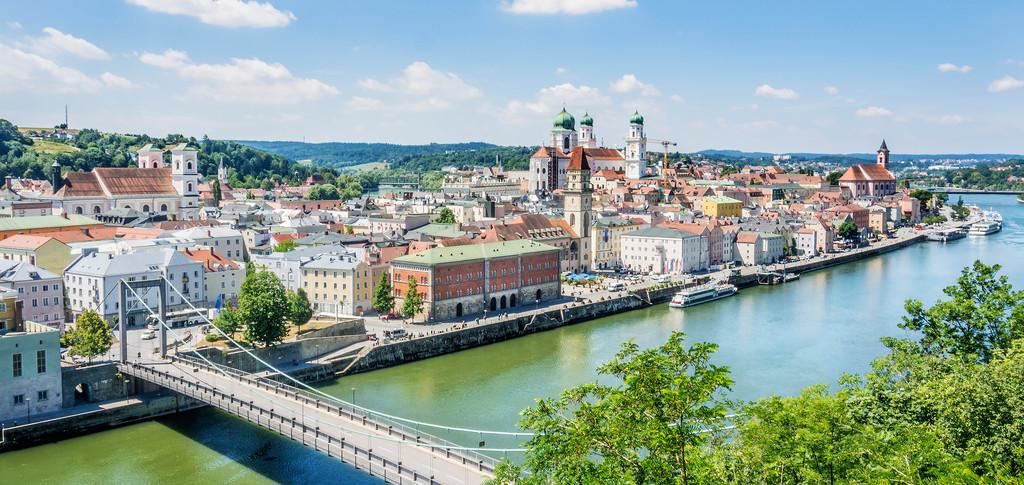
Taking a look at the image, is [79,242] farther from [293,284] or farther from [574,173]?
[574,173]

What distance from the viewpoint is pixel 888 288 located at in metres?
40.9

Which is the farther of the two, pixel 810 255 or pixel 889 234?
pixel 889 234

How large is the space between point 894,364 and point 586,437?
7575 millimetres

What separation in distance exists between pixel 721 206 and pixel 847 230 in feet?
28.7

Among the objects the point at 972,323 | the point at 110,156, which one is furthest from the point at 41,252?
the point at 110,156

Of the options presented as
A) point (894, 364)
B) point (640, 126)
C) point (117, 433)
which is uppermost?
point (640, 126)

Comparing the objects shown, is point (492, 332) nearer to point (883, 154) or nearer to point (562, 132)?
point (562, 132)

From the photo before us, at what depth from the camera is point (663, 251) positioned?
4406 centimetres

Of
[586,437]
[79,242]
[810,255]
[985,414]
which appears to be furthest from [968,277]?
[810,255]

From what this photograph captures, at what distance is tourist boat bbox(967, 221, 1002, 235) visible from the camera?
228 feet

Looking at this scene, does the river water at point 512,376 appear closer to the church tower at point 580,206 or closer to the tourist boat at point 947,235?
the church tower at point 580,206

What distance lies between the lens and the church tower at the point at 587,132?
91.6 meters

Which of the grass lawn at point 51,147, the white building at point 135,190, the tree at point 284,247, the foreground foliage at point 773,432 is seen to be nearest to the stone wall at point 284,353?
the tree at point 284,247

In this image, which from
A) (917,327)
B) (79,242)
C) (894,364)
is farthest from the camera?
(79,242)
